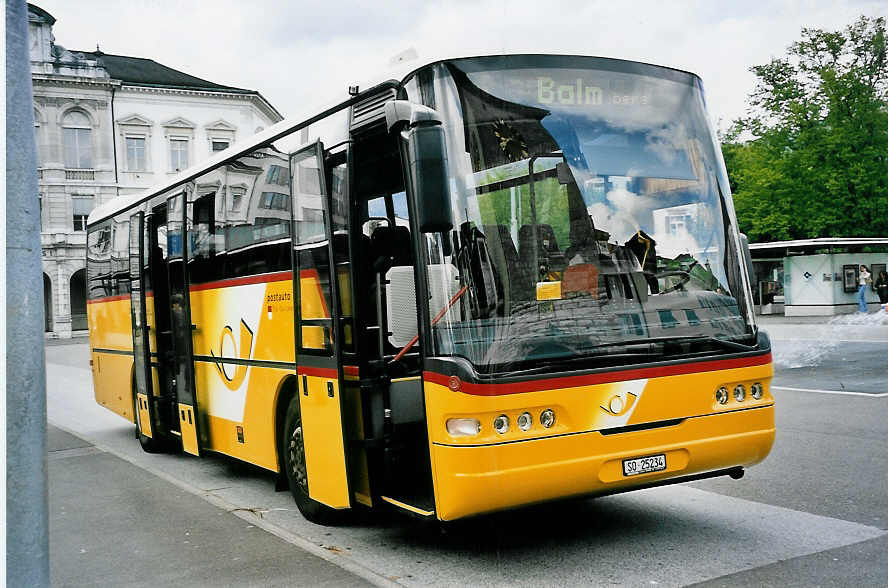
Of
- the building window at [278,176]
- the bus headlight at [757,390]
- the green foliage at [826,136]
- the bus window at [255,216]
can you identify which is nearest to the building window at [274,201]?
the bus window at [255,216]

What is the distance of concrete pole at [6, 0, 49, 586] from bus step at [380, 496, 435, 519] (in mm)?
2807

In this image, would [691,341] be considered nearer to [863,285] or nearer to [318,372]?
[318,372]

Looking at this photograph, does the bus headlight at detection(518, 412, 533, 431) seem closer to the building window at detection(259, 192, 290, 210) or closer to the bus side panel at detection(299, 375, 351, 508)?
the bus side panel at detection(299, 375, 351, 508)

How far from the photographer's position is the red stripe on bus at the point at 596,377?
5.78 metres

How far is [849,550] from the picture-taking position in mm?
6285

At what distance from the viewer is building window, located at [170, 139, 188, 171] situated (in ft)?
229

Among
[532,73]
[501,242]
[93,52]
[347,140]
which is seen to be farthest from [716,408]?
[93,52]

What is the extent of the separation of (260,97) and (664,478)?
7260 cm

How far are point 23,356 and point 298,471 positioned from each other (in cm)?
460

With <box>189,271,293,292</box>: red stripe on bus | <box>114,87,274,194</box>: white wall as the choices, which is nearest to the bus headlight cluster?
<box>189,271,293,292</box>: red stripe on bus

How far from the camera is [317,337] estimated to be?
744cm

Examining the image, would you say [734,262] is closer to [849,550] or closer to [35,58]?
[849,550]

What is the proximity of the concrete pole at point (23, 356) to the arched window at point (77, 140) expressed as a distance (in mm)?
66862

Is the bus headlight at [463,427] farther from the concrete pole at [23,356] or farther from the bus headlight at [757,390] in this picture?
the concrete pole at [23,356]
